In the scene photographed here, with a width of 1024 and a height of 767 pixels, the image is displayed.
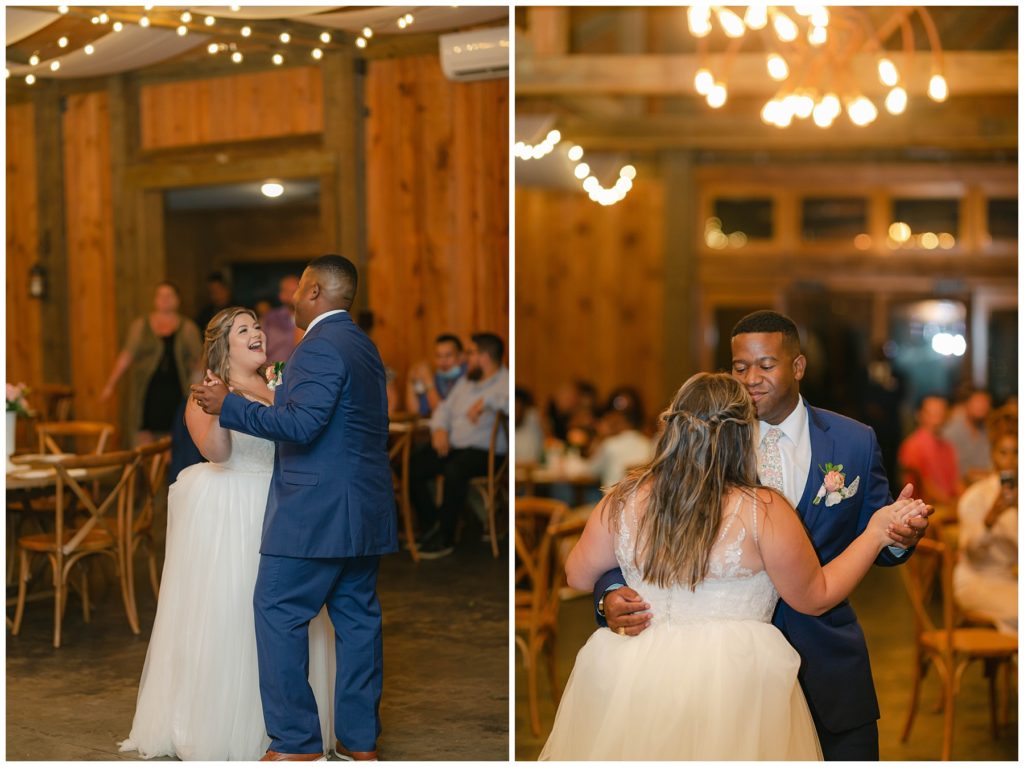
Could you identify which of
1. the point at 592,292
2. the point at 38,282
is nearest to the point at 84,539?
the point at 38,282

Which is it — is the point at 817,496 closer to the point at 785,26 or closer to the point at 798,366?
the point at 798,366

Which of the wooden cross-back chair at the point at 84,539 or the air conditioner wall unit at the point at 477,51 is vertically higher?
the air conditioner wall unit at the point at 477,51

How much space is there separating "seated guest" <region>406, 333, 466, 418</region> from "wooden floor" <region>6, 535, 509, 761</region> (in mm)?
1446

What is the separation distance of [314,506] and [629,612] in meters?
1.03

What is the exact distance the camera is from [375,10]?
659cm

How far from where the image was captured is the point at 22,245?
7871 millimetres

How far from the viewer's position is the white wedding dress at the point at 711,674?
9.14 feet

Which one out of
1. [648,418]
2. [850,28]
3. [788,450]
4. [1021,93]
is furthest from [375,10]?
[648,418]

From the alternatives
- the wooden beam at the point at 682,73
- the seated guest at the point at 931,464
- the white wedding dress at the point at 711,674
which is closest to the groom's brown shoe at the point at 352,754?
the white wedding dress at the point at 711,674

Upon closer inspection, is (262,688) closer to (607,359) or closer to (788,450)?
(788,450)

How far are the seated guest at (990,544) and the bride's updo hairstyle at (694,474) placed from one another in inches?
98.1

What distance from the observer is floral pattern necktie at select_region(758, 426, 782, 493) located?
3.02 metres

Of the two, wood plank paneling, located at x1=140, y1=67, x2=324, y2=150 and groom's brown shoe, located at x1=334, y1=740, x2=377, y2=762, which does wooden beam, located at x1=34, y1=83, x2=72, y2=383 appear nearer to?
wood plank paneling, located at x1=140, y1=67, x2=324, y2=150

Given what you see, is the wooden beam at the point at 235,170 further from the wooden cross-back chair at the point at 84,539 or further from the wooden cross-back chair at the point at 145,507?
the wooden cross-back chair at the point at 84,539
